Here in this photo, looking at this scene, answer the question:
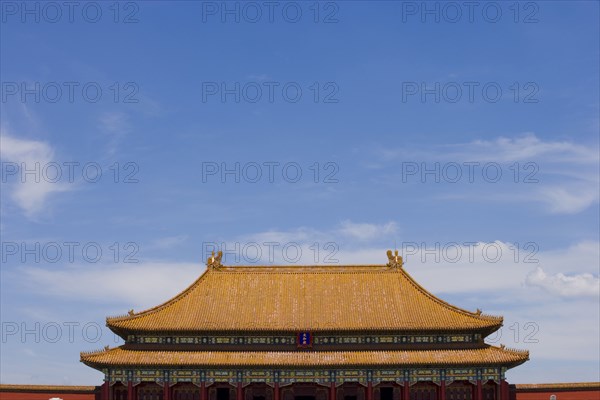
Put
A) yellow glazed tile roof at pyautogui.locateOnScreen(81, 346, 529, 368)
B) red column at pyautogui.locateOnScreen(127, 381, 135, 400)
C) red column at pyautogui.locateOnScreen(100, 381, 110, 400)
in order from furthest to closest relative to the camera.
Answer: red column at pyautogui.locateOnScreen(100, 381, 110, 400), red column at pyautogui.locateOnScreen(127, 381, 135, 400), yellow glazed tile roof at pyautogui.locateOnScreen(81, 346, 529, 368)

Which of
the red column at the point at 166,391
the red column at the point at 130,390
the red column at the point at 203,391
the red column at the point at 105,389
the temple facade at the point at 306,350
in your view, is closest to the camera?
the red column at the point at 203,391

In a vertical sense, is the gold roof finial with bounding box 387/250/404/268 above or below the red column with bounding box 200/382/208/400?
above

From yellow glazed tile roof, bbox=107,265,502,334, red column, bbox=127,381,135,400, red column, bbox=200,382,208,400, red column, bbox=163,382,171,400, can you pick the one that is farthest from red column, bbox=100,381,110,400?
red column, bbox=200,382,208,400

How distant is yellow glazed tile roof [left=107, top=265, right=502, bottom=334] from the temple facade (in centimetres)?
10

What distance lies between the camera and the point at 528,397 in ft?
188

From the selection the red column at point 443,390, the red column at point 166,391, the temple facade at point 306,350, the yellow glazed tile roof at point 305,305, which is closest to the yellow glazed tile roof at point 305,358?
the temple facade at point 306,350

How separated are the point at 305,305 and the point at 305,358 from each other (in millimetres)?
5028

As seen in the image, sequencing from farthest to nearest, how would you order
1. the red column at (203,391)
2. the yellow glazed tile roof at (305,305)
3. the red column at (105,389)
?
1. the yellow glazed tile roof at (305,305)
2. the red column at (105,389)
3. the red column at (203,391)

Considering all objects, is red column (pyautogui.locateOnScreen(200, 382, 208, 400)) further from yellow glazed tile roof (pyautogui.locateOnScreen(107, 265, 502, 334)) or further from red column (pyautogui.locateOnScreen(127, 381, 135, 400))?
red column (pyautogui.locateOnScreen(127, 381, 135, 400))

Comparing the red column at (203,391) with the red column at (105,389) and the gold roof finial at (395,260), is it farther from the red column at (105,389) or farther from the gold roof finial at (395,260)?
the gold roof finial at (395,260)

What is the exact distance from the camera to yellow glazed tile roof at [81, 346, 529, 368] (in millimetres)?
55688

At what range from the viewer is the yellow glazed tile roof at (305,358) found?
55.7m

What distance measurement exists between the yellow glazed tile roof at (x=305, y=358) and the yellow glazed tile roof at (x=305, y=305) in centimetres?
175

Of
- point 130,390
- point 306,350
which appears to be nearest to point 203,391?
point 130,390
